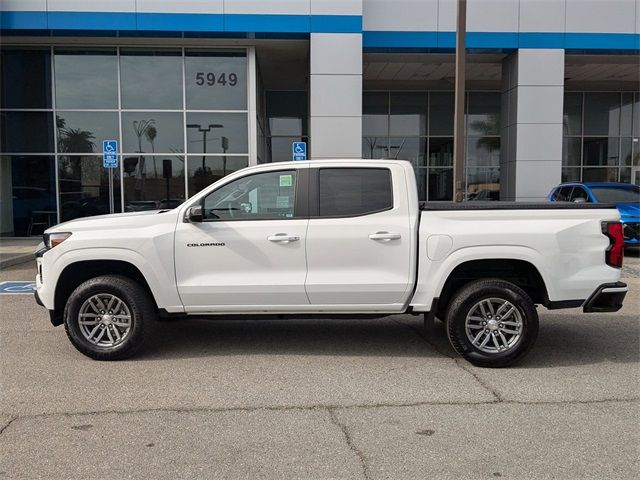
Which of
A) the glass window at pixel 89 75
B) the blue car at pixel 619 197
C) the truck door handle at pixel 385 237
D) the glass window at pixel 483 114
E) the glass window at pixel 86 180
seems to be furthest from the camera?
the glass window at pixel 483 114

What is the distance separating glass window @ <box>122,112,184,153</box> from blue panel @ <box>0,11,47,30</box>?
3344 millimetres

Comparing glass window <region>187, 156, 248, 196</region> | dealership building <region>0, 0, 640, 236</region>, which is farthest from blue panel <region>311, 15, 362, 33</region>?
glass window <region>187, 156, 248, 196</region>

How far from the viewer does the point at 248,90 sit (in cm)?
1722

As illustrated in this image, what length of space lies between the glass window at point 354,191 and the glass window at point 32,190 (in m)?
14.5

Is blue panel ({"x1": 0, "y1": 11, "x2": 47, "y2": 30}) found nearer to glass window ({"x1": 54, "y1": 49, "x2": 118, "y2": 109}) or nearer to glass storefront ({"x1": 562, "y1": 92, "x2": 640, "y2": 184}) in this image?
glass window ({"x1": 54, "y1": 49, "x2": 118, "y2": 109})

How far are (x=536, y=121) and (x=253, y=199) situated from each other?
1390 centimetres

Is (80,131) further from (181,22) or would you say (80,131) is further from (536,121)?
(536,121)

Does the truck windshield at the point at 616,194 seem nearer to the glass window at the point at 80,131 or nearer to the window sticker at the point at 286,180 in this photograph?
the window sticker at the point at 286,180

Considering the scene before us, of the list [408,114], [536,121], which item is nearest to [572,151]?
[408,114]

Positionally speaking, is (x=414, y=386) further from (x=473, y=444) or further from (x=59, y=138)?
(x=59, y=138)

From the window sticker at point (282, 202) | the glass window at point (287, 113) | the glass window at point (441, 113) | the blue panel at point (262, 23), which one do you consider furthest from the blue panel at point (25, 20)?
the glass window at point (441, 113)

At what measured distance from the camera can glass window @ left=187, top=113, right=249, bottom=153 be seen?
1720cm

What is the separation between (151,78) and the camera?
17141 millimetres

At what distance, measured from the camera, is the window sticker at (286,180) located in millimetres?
5602
